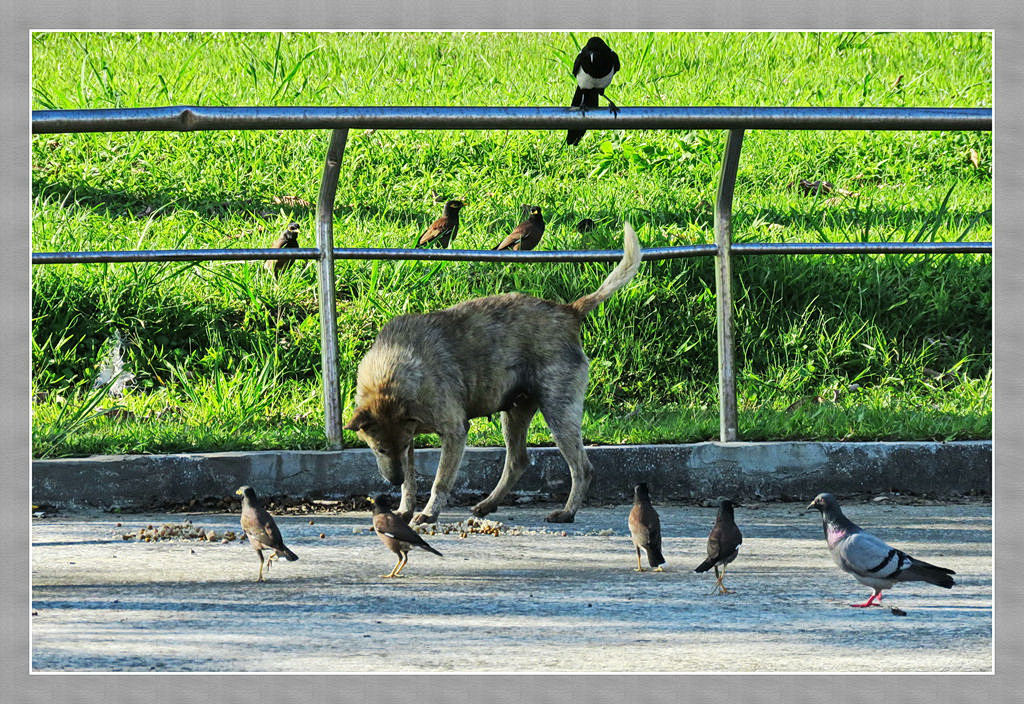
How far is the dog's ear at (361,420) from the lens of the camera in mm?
5113

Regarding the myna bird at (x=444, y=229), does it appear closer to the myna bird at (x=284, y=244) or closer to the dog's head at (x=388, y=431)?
the myna bird at (x=284, y=244)

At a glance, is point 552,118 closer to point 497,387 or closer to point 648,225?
point 497,387

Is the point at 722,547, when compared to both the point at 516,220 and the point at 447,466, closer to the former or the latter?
the point at 447,466

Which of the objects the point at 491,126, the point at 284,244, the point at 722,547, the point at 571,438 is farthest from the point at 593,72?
the point at 284,244

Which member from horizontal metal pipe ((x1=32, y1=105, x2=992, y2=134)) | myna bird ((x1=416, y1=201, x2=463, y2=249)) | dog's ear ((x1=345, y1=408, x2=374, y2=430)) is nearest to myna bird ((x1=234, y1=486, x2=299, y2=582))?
dog's ear ((x1=345, y1=408, x2=374, y2=430))

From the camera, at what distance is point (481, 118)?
5152 mm

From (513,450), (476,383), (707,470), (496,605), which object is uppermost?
(476,383)

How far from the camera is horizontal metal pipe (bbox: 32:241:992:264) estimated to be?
18.4 ft

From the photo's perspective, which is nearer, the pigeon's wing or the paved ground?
the paved ground

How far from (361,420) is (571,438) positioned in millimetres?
921

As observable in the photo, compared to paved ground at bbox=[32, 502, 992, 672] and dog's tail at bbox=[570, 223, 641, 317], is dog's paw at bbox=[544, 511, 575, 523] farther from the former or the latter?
dog's tail at bbox=[570, 223, 641, 317]

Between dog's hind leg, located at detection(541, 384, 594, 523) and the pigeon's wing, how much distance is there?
1491mm

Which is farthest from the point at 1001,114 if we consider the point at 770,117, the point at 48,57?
the point at 48,57

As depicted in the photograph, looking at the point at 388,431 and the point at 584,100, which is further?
the point at 584,100
